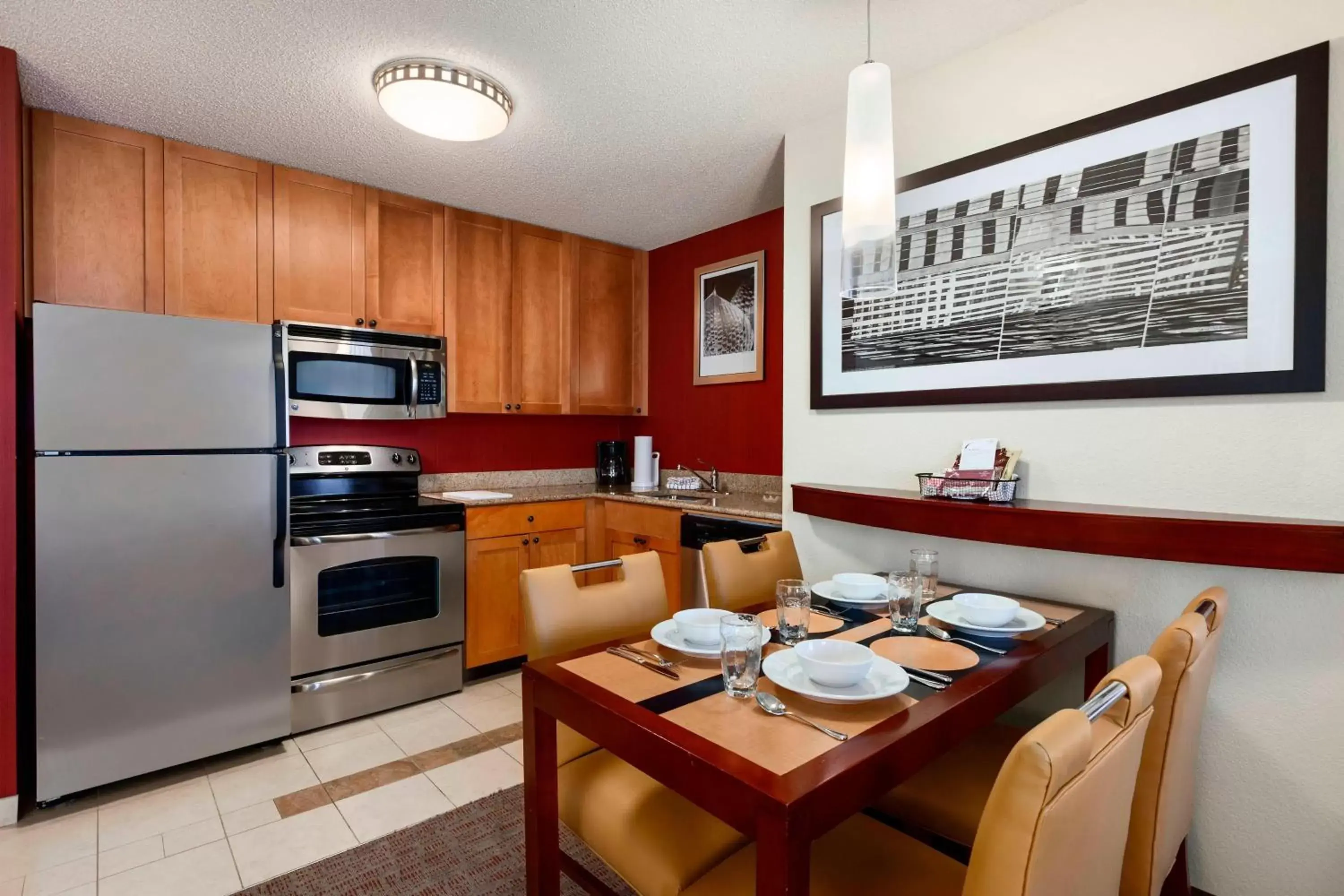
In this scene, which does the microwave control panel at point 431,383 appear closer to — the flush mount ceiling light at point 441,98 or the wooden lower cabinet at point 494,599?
the wooden lower cabinet at point 494,599

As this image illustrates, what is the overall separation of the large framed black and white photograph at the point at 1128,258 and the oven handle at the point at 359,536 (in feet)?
6.53

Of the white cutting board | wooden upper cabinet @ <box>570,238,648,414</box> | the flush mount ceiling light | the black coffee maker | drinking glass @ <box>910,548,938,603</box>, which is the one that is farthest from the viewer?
the black coffee maker

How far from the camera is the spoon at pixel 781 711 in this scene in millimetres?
1048

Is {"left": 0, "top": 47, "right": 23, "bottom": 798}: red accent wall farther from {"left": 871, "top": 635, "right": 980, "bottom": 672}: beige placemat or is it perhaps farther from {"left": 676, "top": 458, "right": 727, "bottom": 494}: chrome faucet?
{"left": 676, "top": 458, "right": 727, "bottom": 494}: chrome faucet

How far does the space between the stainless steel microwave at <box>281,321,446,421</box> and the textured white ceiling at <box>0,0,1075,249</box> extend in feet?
2.49

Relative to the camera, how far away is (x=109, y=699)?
224cm

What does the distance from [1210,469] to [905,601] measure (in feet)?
2.84

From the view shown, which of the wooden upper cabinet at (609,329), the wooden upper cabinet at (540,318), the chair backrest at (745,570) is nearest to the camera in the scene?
the chair backrest at (745,570)

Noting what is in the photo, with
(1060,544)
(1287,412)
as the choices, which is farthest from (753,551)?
(1287,412)

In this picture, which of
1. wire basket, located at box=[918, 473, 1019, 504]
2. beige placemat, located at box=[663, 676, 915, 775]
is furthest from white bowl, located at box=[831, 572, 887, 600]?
beige placemat, located at box=[663, 676, 915, 775]

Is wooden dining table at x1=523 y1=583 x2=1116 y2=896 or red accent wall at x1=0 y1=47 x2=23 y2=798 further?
red accent wall at x1=0 y1=47 x2=23 y2=798

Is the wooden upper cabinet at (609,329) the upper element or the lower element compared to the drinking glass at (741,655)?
upper

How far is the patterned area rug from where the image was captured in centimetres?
179

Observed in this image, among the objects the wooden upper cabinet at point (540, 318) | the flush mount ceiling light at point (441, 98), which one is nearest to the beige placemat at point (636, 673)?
the flush mount ceiling light at point (441, 98)
